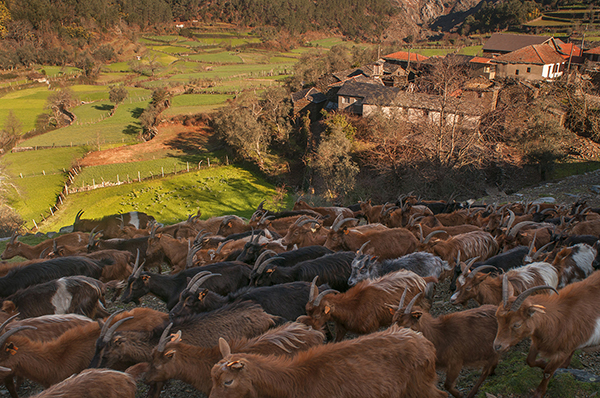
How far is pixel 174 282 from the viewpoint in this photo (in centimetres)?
891

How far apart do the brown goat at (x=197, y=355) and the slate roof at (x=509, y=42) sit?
60.3 meters

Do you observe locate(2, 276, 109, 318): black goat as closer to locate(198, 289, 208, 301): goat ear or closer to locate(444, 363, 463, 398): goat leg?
locate(198, 289, 208, 301): goat ear

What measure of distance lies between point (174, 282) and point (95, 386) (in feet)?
12.8

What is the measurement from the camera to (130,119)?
5994cm

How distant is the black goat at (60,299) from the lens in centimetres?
797

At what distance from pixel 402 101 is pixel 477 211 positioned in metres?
21.6

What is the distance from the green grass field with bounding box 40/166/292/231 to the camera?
95.2 ft

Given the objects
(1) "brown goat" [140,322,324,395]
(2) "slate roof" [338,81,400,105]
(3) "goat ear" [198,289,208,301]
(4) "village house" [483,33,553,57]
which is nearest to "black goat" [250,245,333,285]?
(3) "goat ear" [198,289,208,301]

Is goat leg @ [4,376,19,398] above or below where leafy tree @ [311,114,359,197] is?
above

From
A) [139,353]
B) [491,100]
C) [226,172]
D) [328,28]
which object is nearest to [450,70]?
[491,100]

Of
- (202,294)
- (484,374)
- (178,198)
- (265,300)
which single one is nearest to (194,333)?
(202,294)

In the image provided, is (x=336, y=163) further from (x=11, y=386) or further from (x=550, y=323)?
(x=11, y=386)

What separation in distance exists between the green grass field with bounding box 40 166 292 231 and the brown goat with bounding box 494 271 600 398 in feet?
77.0

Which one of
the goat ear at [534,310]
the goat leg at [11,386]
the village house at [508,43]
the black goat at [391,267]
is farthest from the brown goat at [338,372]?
the village house at [508,43]
